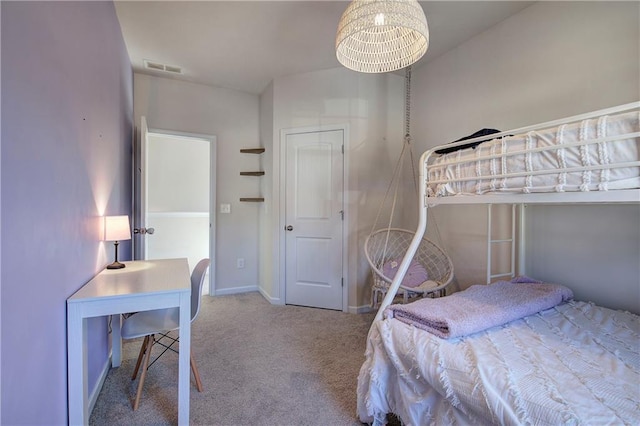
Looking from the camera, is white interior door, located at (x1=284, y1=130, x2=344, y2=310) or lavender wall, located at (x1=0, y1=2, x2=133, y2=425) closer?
lavender wall, located at (x1=0, y1=2, x2=133, y2=425)

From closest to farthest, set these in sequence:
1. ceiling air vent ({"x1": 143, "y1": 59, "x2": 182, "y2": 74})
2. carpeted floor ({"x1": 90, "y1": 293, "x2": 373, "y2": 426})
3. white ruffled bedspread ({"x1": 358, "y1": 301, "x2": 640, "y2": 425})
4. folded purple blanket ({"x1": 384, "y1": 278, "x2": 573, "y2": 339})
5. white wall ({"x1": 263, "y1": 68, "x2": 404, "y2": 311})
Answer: white ruffled bedspread ({"x1": 358, "y1": 301, "x2": 640, "y2": 425}) < folded purple blanket ({"x1": 384, "y1": 278, "x2": 573, "y2": 339}) < carpeted floor ({"x1": 90, "y1": 293, "x2": 373, "y2": 426}) < ceiling air vent ({"x1": 143, "y1": 59, "x2": 182, "y2": 74}) < white wall ({"x1": 263, "y1": 68, "x2": 404, "y2": 311})

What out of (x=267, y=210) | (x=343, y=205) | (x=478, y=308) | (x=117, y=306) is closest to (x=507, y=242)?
(x=478, y=308)

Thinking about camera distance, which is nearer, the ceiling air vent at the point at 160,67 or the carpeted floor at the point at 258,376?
the carpeted floor at the point at 258,376

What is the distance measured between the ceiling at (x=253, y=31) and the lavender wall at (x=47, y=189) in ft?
1.92

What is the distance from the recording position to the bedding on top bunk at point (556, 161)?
3.25ft

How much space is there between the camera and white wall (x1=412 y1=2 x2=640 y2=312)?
168 centimetres

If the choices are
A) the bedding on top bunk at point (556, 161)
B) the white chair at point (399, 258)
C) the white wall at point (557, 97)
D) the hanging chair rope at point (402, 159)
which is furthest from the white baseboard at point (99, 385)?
the white wall at point (557, 97)

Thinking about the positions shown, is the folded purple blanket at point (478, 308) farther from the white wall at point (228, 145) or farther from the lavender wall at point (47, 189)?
the white wall at point (228, 145)

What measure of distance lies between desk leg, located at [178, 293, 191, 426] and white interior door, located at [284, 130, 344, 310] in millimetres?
1874

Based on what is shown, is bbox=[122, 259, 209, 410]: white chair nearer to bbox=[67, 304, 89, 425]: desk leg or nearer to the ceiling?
bbox=[67, 304, 89, 425]: desk leg

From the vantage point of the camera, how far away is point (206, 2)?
6.84 feet

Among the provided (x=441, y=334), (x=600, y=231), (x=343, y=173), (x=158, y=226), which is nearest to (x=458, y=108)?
(x=343, y=173)

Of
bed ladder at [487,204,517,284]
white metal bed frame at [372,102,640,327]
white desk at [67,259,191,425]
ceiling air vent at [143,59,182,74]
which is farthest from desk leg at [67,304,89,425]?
ceiling air vent at [143,59,182,74]

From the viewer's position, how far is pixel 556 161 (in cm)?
114
